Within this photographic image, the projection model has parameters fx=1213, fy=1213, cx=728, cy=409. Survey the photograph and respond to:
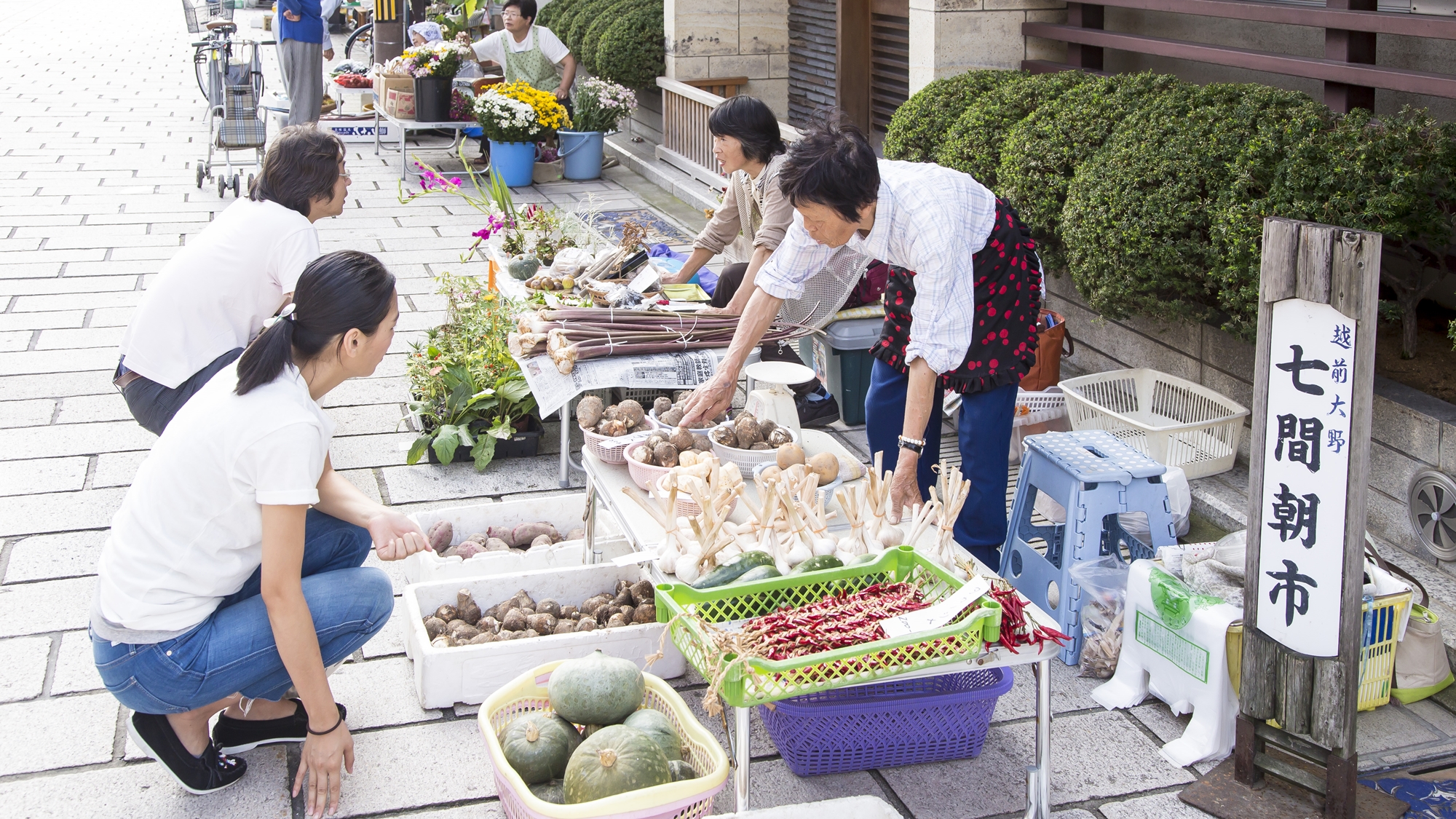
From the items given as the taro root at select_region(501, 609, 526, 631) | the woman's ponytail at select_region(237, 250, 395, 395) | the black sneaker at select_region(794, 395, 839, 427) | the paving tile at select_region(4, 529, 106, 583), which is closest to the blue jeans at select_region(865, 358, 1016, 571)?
the taro root at select_region(501, 609, 526, 631)

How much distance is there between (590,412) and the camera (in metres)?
4.67

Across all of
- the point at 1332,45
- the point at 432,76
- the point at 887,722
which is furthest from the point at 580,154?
the point at 887,722

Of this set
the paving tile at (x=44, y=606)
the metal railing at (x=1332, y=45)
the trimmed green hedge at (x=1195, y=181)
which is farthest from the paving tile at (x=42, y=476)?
the metal railing at (x=1332, y=45)

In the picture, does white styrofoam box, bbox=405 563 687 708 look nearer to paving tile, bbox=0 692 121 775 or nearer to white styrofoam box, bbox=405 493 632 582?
white styrofoam box, bbox=405 493 632 582

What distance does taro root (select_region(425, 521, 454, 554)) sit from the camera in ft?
14.0

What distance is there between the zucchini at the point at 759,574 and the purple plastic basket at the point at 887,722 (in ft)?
1.16

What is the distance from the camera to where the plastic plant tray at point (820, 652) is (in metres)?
2.61

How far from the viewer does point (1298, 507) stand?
2998 mm

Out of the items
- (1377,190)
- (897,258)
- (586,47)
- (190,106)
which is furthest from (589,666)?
(190,106)

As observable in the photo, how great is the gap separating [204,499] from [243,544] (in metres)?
0.15

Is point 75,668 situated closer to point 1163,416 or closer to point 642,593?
point 642,593

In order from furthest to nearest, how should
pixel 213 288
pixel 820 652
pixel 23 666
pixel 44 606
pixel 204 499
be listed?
1. pixel 213 288
2. pixel 44 606
3. pixel 23 666
4. pixel 204 499
5. pixel 820 652

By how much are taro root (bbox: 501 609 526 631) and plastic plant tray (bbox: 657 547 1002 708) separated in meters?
0.70

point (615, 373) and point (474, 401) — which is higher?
point (615, 373)
